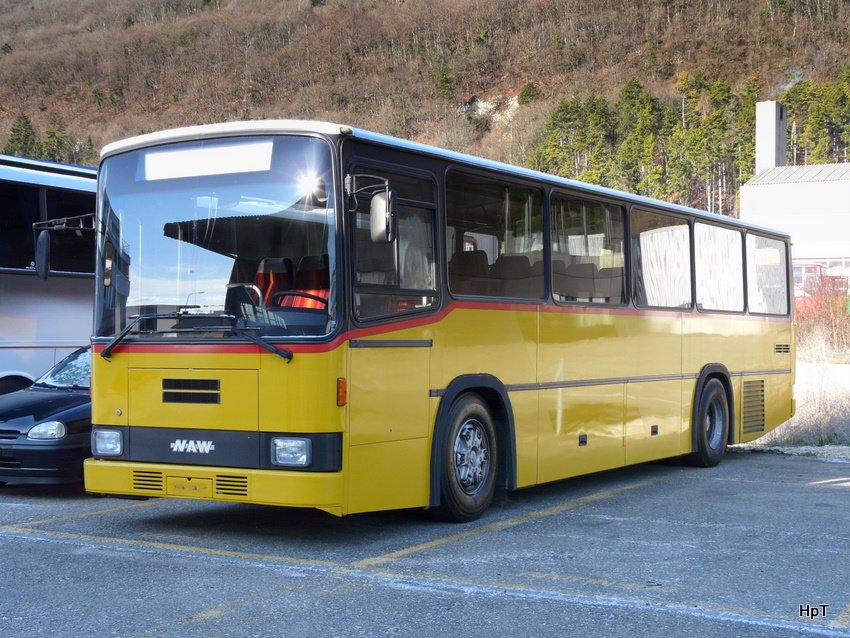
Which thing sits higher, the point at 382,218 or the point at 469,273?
the point at 382,218

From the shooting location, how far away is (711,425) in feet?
43.1

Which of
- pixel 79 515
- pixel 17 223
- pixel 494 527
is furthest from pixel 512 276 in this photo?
pixel 17 223

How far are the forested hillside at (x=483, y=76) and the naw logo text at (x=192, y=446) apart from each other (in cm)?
8125

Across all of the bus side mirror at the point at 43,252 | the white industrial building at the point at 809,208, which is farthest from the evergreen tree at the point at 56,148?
the bus side mirror at the point at 43,252

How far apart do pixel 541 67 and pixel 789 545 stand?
144428mm

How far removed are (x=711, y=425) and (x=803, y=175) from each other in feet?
179

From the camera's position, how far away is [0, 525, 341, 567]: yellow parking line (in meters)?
7.02

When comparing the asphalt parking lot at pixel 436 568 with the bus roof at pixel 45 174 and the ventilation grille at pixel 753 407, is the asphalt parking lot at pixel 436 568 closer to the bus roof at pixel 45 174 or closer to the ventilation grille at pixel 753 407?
the ventilation grille at pixel 753 407

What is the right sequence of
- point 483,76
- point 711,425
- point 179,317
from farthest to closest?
point 483,76
point 711,425
point 179,317

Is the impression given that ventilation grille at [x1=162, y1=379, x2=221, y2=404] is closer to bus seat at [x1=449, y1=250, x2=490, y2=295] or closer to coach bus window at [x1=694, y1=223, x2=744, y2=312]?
bus seat at [x1=449, y1=250, x2=490, y2=295]

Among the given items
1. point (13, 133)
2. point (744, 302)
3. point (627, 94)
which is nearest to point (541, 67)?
point (627, 94)

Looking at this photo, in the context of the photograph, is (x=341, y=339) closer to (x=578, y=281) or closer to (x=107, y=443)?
(x=107, y=443)

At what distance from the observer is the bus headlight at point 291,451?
720 centimetres

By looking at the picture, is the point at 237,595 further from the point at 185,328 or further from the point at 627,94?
the point at 627,94
